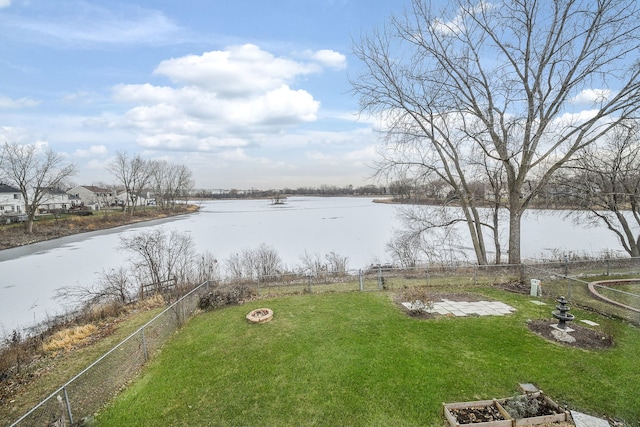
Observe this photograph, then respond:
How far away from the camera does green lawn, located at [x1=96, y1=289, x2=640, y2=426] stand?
3.98 m

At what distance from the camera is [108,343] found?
7.22 meters

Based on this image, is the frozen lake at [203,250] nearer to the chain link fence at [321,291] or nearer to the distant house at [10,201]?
the chain link fence at [321,291]

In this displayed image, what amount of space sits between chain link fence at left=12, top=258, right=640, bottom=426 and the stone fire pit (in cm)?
168

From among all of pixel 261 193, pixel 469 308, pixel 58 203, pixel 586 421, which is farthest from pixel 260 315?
pixel 261 193

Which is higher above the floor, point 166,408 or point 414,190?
point 414,190

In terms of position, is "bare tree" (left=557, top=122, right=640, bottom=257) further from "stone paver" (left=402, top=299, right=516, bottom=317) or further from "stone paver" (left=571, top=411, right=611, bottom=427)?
"stone paver" (left=571, top=411, right=611, bottom=427)

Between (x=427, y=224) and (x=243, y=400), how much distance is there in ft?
33.6

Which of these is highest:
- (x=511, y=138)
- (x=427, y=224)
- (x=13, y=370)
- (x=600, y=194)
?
(x=511, y=138)

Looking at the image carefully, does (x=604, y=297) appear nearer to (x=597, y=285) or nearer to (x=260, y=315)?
(x=597, y=285)

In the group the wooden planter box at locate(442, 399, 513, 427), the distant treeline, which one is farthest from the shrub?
the distant treeline

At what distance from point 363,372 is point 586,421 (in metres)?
2.68

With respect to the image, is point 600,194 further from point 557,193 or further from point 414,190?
point 414,190

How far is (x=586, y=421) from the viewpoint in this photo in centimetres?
354

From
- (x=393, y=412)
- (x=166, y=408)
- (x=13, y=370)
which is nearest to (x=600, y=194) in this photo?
(x=393, y=412)
